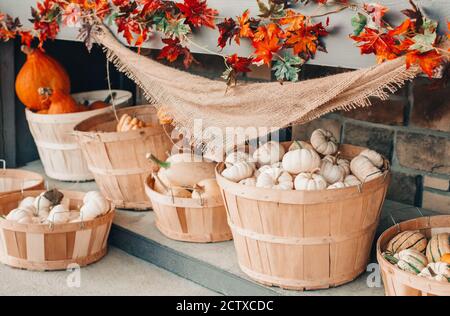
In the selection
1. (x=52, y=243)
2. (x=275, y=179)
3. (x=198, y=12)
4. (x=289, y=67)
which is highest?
(x=198, y=12)

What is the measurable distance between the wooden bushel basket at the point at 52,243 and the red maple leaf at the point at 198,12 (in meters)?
0.99

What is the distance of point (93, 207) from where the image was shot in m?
3.02

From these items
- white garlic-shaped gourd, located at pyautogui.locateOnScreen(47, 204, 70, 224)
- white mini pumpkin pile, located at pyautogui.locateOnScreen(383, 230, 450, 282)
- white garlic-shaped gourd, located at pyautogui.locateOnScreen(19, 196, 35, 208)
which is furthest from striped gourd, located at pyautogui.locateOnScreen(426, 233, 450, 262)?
white garlic-shaped gourd, located at pyautogui.locateOnScreen(19, 196, 35, 208)

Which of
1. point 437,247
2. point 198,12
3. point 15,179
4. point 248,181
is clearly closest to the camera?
point 437,247

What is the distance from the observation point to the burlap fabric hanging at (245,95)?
7.62ft

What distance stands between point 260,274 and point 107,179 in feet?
3.89

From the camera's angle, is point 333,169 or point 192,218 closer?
point 333,169

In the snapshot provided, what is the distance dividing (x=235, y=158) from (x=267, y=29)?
0.62 metres

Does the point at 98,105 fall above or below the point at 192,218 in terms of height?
above

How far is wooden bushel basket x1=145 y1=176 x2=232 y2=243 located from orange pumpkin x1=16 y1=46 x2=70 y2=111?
137 centimetres

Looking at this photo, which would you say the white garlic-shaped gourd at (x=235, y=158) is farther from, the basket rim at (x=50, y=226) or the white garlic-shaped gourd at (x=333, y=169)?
the basket rim at (x=50, y=226)

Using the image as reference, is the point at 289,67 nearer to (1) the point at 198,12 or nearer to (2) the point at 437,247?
(1) the point at 198,12

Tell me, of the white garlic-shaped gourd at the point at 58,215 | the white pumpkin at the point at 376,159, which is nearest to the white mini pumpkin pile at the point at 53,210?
the white garlic-shaped gourd at the point at 58,215

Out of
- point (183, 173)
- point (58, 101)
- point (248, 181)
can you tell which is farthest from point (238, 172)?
point (58, 101)
